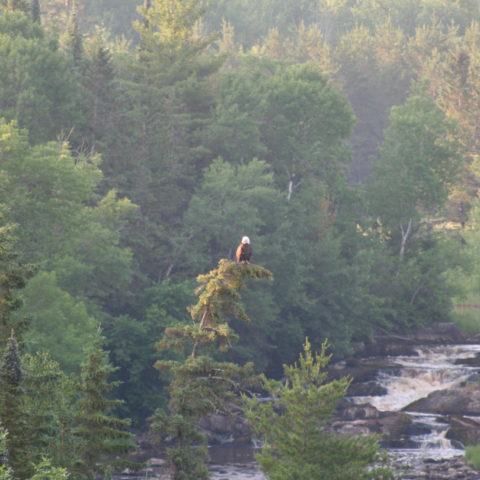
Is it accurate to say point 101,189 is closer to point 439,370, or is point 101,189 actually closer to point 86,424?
point 439,370

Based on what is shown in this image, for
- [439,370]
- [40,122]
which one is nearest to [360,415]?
[439,370]

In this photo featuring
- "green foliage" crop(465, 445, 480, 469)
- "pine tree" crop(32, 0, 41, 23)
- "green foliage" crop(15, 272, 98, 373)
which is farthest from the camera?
"pine tree" crop(32, 0, 41, 23)

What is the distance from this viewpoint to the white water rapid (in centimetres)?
5500

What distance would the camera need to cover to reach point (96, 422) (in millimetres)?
29750

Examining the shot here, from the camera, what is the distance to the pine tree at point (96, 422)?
29.3 metres

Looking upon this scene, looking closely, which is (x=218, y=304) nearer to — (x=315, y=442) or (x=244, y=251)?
(x=244, y=251)

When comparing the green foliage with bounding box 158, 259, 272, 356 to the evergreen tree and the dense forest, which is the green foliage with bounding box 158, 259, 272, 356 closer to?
the dense forest

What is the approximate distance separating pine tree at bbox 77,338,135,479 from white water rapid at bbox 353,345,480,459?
26.1 metres

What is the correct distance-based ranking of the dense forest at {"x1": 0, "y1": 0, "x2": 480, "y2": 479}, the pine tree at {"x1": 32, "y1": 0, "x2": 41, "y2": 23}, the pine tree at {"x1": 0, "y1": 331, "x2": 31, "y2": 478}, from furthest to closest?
the pine tree at {"x1": 32, "y1": 0, "x2": 41, "y2": 23}, the dense forest at {"x1": 0, "y1": 0, "x2": 480, "y2": 479}, the pine tree at {"x1": 0, "y1": 331, "x2": 31, "y2": 478}

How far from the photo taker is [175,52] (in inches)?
3137

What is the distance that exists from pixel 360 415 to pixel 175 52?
108 feet

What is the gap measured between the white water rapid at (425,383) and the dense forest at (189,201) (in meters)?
5.16

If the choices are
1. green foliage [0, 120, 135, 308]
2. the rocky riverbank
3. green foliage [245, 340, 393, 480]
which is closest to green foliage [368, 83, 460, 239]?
the rocky riverbank

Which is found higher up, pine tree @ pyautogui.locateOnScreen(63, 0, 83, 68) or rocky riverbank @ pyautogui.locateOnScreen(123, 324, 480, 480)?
pine tree @ pyautogui.locateOnScreen(63, 0, 83, 68)
